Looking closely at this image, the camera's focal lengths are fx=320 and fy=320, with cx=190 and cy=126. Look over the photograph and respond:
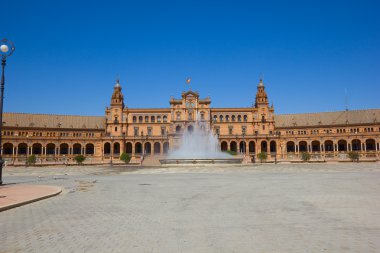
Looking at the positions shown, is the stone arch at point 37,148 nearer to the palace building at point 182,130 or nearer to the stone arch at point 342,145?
the palace building at point 182,130

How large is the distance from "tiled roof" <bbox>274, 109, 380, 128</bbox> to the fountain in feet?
85.1

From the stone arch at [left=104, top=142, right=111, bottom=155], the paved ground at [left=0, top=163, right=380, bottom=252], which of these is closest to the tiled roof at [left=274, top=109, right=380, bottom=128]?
the stone arch at [left=104, top=142, right=111, bottom=155]

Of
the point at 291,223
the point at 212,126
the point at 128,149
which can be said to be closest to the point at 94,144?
the point at 128,149

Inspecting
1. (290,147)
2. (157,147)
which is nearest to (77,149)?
(157,147)

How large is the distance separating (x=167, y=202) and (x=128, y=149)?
283 feet

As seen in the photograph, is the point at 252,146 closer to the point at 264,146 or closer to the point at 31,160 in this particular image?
the point at 264,146

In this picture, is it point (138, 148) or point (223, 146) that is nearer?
point (223, 146)

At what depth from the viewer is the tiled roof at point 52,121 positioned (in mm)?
91438

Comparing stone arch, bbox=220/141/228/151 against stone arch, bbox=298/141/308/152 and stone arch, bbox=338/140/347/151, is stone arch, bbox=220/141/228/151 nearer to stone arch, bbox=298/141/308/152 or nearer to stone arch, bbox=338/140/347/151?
stone arch, bbox=298/141/308/152

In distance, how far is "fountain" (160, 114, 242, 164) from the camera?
167ft

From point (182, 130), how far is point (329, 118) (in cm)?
Result: 4455

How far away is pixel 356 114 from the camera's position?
9362 cm

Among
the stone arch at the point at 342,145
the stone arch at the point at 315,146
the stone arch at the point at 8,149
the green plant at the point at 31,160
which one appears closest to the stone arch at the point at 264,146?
the stone arch at the point at 315,146

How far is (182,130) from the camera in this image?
9331 centimetres
